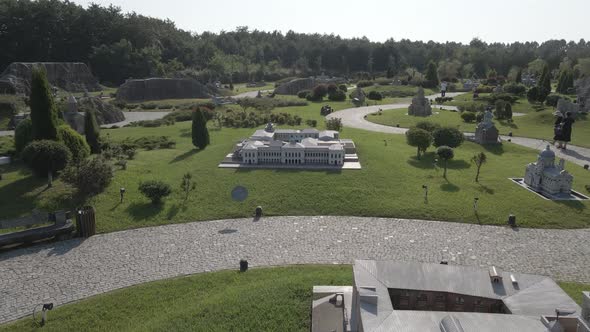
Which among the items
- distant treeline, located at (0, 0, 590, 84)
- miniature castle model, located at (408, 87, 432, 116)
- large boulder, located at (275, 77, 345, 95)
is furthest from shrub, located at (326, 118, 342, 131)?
distant treeline, located at (0, 0, 590, 84)

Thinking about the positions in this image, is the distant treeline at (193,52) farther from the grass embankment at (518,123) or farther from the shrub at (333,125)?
the shrub at (333,125)

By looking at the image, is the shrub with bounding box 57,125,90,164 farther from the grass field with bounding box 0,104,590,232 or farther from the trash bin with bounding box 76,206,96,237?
the trash bin with bounding box 76,206,96,237

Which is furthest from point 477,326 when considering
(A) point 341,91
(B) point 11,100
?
(A) point 341,91

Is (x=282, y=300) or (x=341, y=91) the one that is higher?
(x=341, y=91)

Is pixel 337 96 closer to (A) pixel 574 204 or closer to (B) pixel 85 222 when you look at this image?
(A) pixel 574 204

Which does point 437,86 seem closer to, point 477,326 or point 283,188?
point 283,188

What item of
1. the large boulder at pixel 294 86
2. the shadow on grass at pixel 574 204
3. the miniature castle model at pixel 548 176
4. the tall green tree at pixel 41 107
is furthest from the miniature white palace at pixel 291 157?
the large boulder at pixel 294 86
